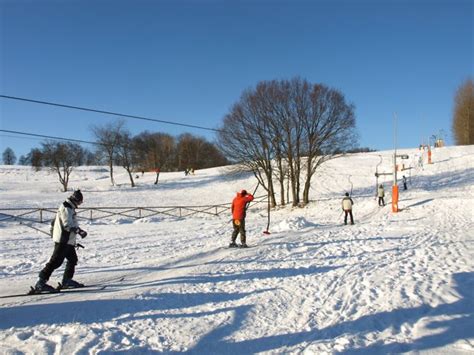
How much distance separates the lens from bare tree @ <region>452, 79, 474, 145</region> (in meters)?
79.0

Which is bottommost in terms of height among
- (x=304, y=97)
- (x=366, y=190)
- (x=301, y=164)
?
(x=366, y=190)

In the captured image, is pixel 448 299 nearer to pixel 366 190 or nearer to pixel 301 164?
pixel 301 164

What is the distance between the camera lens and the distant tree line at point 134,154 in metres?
62.5

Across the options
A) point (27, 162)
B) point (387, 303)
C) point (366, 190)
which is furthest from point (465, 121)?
point (27, 162)

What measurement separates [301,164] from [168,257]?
1113 inches

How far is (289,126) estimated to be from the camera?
35.8 m

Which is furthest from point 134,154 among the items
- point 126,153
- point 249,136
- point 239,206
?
point 239,206

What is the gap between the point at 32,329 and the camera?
5.74m

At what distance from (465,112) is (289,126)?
195 ft

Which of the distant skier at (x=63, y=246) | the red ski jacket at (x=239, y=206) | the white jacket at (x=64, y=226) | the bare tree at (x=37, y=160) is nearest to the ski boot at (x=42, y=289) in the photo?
the distant skier at (x=63, y=246)

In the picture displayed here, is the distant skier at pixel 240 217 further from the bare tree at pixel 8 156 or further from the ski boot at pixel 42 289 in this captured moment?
the bare tree at pixel 8 156

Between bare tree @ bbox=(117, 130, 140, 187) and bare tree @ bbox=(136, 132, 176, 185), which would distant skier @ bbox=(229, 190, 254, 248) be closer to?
bare tree @ bbox=(117, 130, 140, 187)

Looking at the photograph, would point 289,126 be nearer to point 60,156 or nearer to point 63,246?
point 63,246

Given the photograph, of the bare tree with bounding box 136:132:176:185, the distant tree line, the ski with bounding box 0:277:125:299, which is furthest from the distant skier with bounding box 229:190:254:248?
the bare tree with bounding box 136:132:176:185
